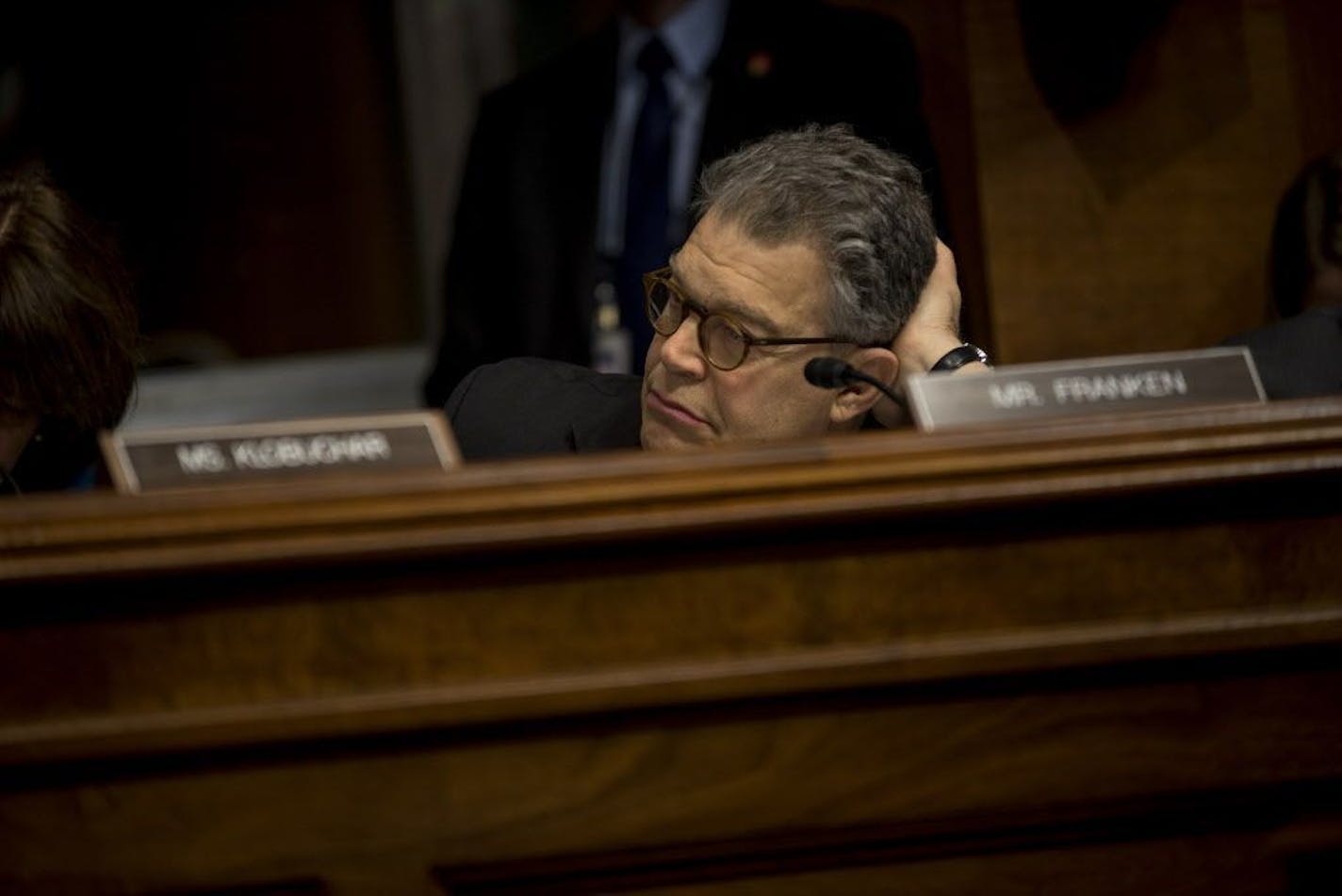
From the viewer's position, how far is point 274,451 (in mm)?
1223

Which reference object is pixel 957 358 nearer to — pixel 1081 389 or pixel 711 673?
pixel 1081 389

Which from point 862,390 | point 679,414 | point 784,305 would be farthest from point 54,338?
point 862,390

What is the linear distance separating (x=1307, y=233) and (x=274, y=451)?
1.74m

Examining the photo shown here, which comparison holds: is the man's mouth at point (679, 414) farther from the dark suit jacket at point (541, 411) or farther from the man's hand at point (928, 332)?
the man's hand at point (928, 332)

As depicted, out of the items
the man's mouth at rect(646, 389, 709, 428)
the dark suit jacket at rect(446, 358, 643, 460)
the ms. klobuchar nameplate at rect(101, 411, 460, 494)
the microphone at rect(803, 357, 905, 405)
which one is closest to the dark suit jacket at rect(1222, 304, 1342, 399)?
the microphone at rect(803, 357, 905, 405)

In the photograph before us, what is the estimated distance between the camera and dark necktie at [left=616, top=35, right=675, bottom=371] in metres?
2.63

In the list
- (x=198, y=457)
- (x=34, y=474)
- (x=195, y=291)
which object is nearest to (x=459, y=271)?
(x=34, y=474)

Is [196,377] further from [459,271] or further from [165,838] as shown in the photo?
[165,838]

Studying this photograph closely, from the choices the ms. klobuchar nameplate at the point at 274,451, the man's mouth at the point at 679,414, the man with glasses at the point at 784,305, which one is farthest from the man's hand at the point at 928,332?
the ms. klobuchar nameplate at the point at 274,451

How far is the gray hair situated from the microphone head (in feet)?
1.03

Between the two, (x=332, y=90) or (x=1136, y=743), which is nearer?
(x=1136, y=743)

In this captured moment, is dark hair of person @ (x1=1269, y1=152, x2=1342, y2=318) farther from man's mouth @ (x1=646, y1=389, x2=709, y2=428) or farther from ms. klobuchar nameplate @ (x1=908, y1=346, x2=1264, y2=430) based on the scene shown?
ms. klobuchar nameplate @ (x1=908, y1=346, x2=1264, y2=430)

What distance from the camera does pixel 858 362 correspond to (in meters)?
1.92

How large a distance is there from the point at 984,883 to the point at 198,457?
2.05 ft
